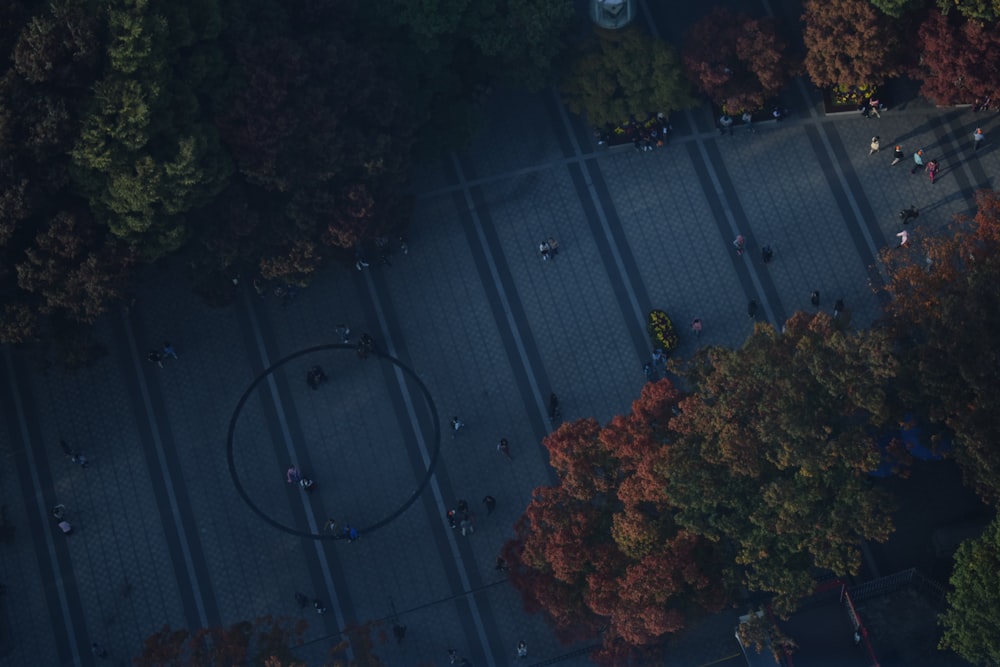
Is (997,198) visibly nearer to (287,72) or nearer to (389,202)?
(389,202)

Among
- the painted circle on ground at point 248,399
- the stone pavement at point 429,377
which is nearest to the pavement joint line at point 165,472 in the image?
the stone pavement at point 429,377

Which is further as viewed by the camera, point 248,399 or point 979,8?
point 248,399

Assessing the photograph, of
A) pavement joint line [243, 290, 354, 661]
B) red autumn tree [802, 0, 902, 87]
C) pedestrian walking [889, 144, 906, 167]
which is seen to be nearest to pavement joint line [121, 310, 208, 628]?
pavement joint line [243, 290, 354, 661]

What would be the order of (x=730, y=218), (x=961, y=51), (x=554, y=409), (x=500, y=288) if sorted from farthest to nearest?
(x=730, y=218) < (x=500, y=288) < (x=554, y=409) < (x=961, y=51)

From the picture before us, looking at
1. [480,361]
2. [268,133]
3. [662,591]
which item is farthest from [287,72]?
[662,591]

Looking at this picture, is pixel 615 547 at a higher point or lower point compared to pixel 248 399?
lower

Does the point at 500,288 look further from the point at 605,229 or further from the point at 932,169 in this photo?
the point at 932,169

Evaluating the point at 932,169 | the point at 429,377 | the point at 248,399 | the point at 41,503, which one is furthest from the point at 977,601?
the point at 41,503
